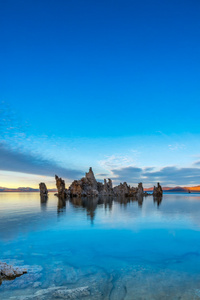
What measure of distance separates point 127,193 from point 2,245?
162498 mm

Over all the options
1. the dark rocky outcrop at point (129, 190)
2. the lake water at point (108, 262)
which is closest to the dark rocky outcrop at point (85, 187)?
the dark rocky outcrop at point (129, 190)

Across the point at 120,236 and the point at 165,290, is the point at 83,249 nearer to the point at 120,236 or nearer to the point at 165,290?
the point at 120,236

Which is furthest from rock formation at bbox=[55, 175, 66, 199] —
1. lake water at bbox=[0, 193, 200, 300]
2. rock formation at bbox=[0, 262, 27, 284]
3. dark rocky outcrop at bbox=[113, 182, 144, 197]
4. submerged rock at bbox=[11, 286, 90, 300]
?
submerged rock at bbox=[11, 286, 90, 300]

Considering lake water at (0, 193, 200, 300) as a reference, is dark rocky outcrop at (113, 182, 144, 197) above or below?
below

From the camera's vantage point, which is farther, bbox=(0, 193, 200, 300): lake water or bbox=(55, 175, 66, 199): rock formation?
bbox=(55, 175, 66, 199): rock formation

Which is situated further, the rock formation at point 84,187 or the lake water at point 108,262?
the rock formation at point 84,187

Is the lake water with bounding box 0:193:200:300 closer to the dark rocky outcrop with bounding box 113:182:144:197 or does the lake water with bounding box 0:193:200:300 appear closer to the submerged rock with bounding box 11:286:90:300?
the submerged rock with bounding box 11:286:90:300

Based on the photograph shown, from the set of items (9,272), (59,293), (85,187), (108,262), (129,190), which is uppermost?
(9,272)

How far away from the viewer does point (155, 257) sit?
1325 cm

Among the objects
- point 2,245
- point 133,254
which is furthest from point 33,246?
point 133,254

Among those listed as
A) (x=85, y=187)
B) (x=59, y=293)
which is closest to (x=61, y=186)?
(x=85, y=187)

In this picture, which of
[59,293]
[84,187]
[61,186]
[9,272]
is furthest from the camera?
[84,187]

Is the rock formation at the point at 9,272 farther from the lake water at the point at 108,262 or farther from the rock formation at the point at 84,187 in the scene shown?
the rock formation at the point at 84,187

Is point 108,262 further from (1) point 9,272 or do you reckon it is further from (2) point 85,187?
(2) point 85,187
